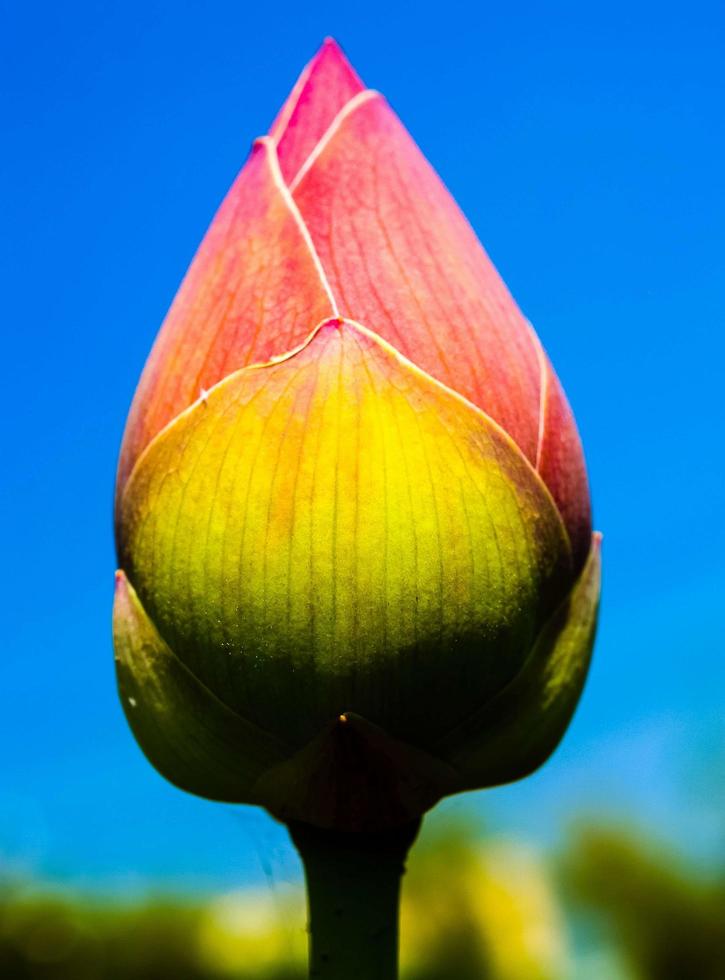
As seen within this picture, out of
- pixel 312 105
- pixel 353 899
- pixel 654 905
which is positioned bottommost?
pixel 353 899

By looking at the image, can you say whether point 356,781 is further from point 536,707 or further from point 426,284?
point 426,284

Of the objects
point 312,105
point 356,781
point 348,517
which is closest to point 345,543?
point 348,517

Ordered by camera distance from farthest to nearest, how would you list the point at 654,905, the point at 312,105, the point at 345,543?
the point at 654,905
the point at 312,105
the point at 345,543

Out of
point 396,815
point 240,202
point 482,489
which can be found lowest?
point 396,815

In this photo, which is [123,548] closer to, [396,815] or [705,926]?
[396,815]

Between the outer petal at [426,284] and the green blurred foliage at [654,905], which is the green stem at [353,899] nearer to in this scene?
the outer petal at [426,284]

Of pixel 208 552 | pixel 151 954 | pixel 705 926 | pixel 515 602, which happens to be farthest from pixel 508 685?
pixel 151 954
